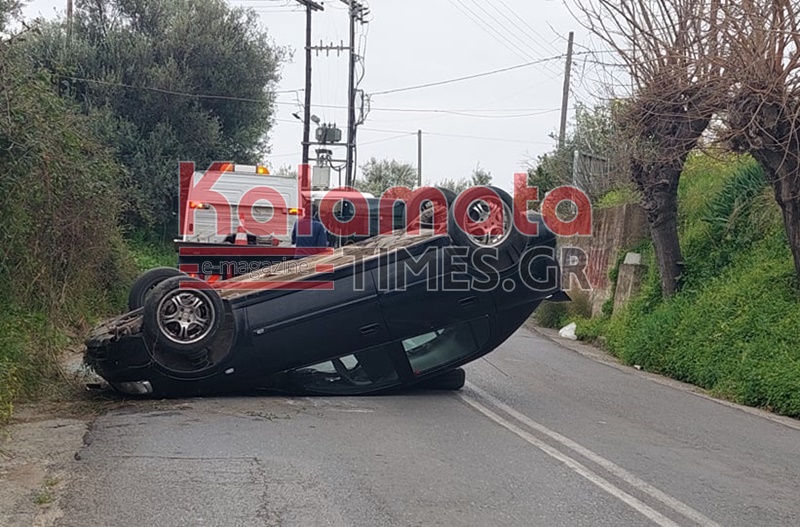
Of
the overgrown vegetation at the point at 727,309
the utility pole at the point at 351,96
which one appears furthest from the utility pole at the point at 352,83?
the overgrown vegetation at the point at 727,309

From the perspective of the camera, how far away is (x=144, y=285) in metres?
9.98

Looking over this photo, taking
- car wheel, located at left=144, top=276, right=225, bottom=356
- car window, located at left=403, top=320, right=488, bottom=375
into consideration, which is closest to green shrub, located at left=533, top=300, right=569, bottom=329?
car window, located at left=403, top=320, right=488, bottom=375

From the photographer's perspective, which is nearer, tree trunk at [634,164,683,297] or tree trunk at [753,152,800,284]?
tree trunk at [753,152,800,284]

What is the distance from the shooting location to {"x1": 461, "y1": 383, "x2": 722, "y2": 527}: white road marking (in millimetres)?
5527

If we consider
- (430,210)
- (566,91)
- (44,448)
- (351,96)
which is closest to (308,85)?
(351,96)

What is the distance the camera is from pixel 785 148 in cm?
1165

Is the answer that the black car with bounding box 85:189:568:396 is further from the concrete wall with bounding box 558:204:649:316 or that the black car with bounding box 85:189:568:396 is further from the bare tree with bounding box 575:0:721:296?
the concrete wall with bounding box 558:204:649:316

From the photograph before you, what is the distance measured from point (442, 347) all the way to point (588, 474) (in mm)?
3042

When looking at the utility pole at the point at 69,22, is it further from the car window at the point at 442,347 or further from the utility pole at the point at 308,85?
the car window at the point at 442,347

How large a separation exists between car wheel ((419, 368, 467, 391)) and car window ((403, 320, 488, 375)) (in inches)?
18.4

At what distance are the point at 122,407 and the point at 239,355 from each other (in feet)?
3.66

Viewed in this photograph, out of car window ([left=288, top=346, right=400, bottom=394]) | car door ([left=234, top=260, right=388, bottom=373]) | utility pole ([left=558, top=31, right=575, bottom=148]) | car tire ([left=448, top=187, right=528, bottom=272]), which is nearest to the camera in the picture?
car door ([left=234, top=260, right=388, bottom=373])

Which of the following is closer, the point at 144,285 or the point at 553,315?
the point at 144,285

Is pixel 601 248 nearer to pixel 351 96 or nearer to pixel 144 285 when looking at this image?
pixel 144 285
